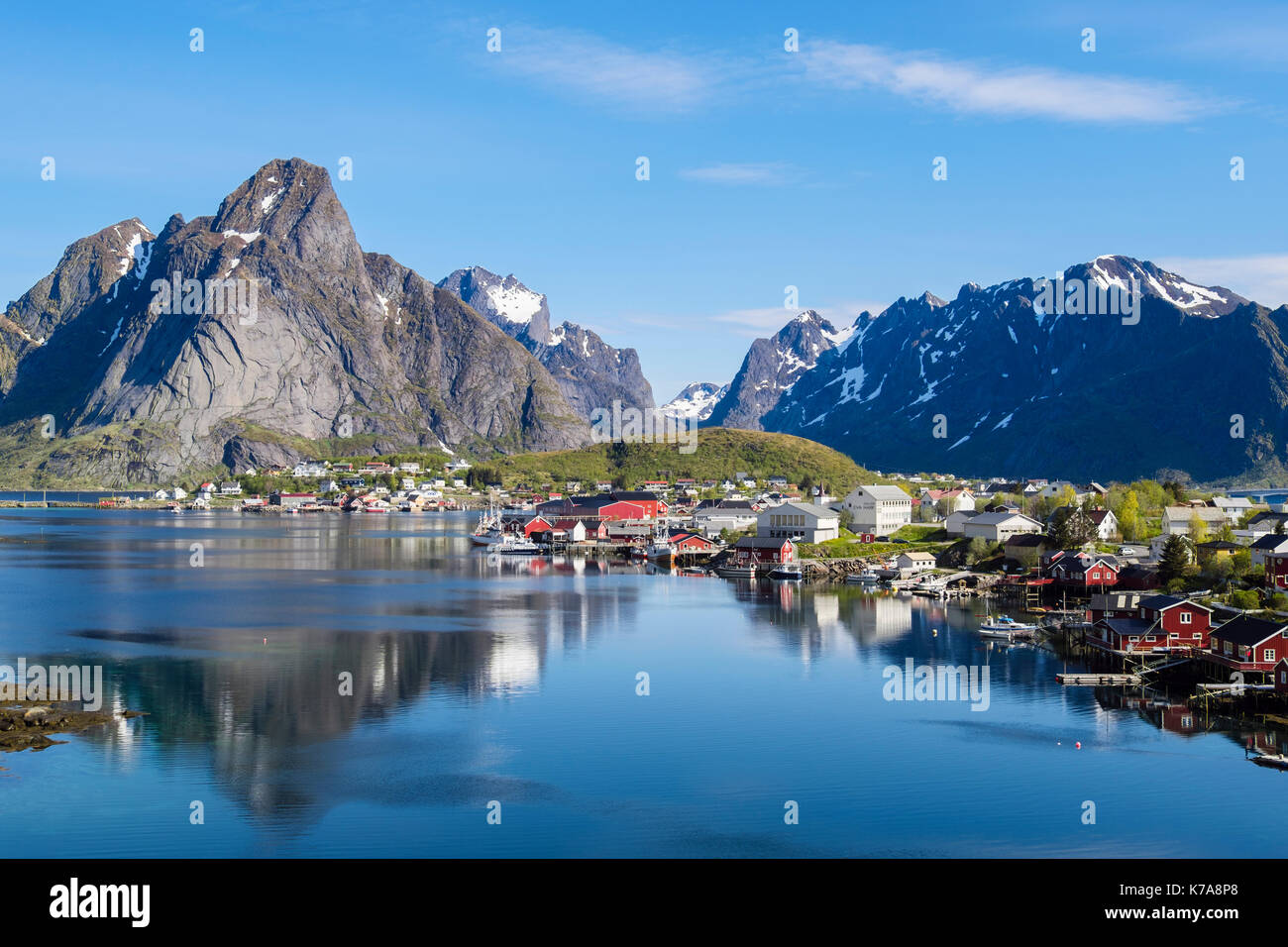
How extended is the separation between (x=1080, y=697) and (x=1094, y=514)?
133 ft

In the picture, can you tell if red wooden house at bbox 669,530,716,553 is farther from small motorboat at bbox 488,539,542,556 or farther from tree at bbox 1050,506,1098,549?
tree at bbox 1050,506,1098,549

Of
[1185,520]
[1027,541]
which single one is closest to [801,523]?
[1027,541]

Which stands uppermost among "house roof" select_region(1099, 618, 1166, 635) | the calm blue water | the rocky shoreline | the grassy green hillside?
the grassy green hillside

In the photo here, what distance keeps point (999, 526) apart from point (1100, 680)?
118 ft

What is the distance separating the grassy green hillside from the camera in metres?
155

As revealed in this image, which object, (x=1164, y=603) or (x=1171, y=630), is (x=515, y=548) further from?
(x=1171, y=630)

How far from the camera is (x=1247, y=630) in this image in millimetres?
32875

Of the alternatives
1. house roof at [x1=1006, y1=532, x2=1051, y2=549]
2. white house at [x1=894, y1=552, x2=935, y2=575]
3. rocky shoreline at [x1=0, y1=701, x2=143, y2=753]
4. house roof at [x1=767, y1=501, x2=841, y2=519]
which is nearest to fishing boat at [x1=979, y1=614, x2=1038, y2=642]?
white house at [x1=894, y1=552, x2=935, y2=575]

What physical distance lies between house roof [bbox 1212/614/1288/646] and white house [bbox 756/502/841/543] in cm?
4417

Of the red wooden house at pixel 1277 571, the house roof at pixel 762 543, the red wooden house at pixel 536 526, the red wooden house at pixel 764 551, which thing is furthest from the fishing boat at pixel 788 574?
the red wooden house at pixel 536 526

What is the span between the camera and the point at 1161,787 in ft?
79.3

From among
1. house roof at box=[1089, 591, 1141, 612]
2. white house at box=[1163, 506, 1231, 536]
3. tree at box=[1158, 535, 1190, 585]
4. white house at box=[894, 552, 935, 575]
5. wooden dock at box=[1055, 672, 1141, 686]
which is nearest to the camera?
wooden dock at box=[1055, 672, 1141, 686]

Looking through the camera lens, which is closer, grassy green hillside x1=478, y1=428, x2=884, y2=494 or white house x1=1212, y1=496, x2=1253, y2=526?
white house x1=1212, y1=496, x2=1253, y2=526
